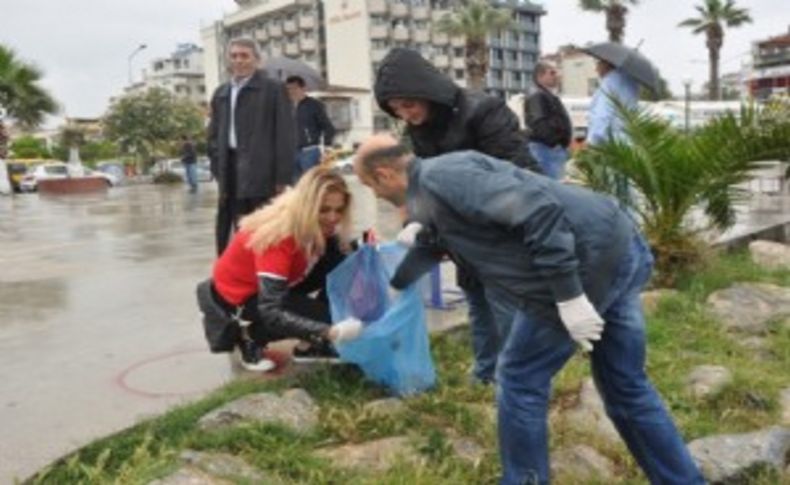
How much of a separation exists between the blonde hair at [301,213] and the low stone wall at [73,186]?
23.5 m

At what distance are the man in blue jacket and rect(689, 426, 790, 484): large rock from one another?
363 mm

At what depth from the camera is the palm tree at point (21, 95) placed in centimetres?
2923

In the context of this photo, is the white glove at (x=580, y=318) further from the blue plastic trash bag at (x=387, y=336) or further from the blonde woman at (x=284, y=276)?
the blonde woman at (x=284, y=276)

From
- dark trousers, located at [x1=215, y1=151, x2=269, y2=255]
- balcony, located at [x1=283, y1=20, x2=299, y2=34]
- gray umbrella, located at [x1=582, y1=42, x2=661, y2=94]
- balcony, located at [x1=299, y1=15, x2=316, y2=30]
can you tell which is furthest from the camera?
balcony, located at [x1=283, y1=20, x2=299, y2=34]

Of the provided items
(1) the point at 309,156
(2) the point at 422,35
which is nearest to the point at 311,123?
(1) the point at 309,156

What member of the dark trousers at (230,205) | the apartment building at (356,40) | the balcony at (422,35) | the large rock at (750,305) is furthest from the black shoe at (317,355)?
the balcony at (422,35)

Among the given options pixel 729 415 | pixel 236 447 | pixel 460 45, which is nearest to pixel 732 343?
pixel 729 415

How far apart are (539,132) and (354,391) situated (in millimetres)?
3324

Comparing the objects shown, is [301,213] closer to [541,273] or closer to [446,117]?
[446,117]

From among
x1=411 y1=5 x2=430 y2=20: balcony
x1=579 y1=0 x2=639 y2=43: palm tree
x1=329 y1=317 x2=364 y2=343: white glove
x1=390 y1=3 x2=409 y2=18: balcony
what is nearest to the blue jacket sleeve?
x1=329 y1=317 x2=364 y2=343: white glove

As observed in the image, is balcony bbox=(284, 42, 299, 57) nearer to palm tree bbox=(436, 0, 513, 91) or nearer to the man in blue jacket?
palm tree bbox=(436, 0, 513, 91)

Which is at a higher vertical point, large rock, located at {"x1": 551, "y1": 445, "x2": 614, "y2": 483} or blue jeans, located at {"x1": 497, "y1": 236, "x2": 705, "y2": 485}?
blue jeans, located at {"x1": 497, "y1": 236, "x2": 705, "y2": 485}

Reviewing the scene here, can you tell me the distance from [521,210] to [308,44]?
7296 centimetres

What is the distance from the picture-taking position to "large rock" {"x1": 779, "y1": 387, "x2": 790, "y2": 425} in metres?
3.71
